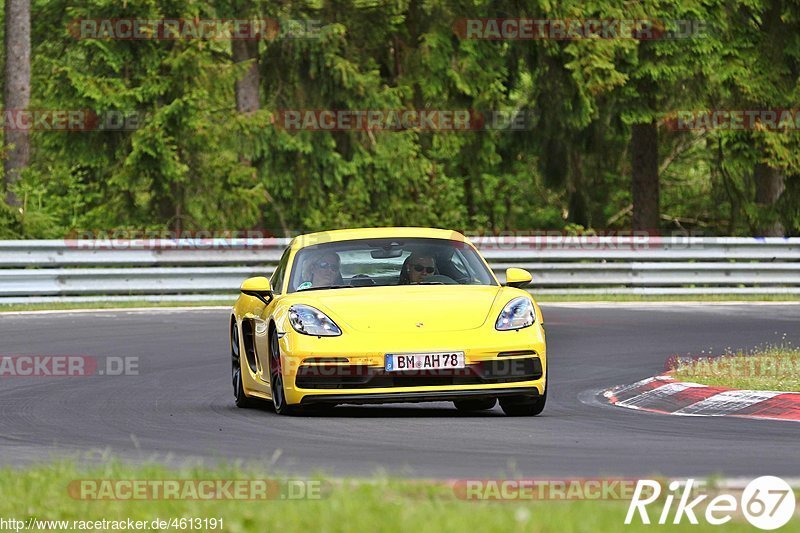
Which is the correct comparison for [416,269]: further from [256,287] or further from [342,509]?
[342,509]

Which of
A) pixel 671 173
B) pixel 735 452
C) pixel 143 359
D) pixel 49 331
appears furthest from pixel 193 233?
pixel 671 173

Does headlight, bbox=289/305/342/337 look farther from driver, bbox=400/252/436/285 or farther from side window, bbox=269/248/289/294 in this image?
driver, bbox=400/252/436/285

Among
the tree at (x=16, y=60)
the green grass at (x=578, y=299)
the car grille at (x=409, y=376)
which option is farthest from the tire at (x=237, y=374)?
the tree at (x=16, y=60)

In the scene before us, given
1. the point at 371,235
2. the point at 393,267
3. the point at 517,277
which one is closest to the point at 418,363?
the point at 517,277

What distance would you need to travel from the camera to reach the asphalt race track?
865 centimetres

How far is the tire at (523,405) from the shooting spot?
11625 mm

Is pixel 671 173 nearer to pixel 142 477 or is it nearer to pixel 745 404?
pixel 745 404

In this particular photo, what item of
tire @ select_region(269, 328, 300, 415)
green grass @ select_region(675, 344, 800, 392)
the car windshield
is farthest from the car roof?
green grass @ select_region(675, 344, 800, 392)

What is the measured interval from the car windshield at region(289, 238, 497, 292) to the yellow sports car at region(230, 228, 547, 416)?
2 cm

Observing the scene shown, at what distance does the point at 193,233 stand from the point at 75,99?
353 centimetres

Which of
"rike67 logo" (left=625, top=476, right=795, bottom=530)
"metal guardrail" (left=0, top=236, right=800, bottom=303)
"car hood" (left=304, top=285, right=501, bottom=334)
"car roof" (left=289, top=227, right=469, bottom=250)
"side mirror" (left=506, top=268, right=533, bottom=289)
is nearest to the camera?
"rike67 logo" (left=625, top=476, right=795, bottom=530)

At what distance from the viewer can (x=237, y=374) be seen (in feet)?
43.7

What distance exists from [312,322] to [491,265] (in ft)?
50.7

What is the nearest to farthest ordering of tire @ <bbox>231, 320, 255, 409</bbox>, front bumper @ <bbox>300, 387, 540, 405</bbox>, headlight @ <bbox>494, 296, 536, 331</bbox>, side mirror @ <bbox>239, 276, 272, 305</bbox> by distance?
front bumper @ <bbox>300, 387, 540, 405</bbox>, headlight @ <bbox>494, 296, 536, 331</bbox>, side mirror @ <bbox>239, 276, 272, 305</bbox>, tire @ <bbox>231, 320, 255, 409</bbox>
